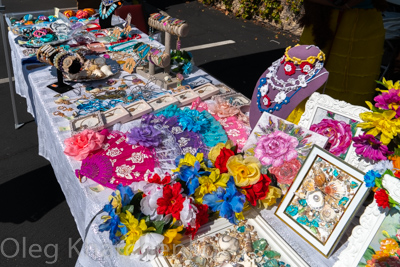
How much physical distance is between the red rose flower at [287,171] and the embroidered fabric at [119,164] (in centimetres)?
62

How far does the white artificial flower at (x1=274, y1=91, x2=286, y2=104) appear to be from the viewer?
5.84 ft

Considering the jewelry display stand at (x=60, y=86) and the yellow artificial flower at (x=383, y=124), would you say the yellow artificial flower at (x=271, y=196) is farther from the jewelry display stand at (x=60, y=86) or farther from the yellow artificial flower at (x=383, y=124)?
the jewelry display stand at (x=60, y=86)

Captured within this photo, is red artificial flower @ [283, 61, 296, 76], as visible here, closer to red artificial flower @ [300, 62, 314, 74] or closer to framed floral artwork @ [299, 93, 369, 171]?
red artificial flower @ [300, 62, 314, 74]

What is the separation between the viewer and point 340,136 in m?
1.48

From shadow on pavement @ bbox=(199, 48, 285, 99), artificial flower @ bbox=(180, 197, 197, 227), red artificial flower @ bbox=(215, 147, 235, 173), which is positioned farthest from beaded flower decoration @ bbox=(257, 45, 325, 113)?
shadow on pavement @ bbox=(199, 48, 285, 99)

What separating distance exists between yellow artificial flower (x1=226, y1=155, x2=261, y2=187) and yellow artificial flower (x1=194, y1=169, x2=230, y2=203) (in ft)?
0.12

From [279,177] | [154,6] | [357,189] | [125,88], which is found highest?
[357,189]

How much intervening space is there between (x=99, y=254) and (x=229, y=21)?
6309 millimetres

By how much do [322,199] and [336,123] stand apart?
15.2 inches

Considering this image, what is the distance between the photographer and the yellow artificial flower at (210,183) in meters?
1.38

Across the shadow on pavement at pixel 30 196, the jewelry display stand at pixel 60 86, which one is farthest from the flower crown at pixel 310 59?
the shadow on pavement at pixel 30 196

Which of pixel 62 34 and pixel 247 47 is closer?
pixel 62 34

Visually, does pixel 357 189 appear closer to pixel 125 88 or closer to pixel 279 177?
pixel 279 177

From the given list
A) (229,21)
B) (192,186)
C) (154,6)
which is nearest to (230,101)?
(192,186)
